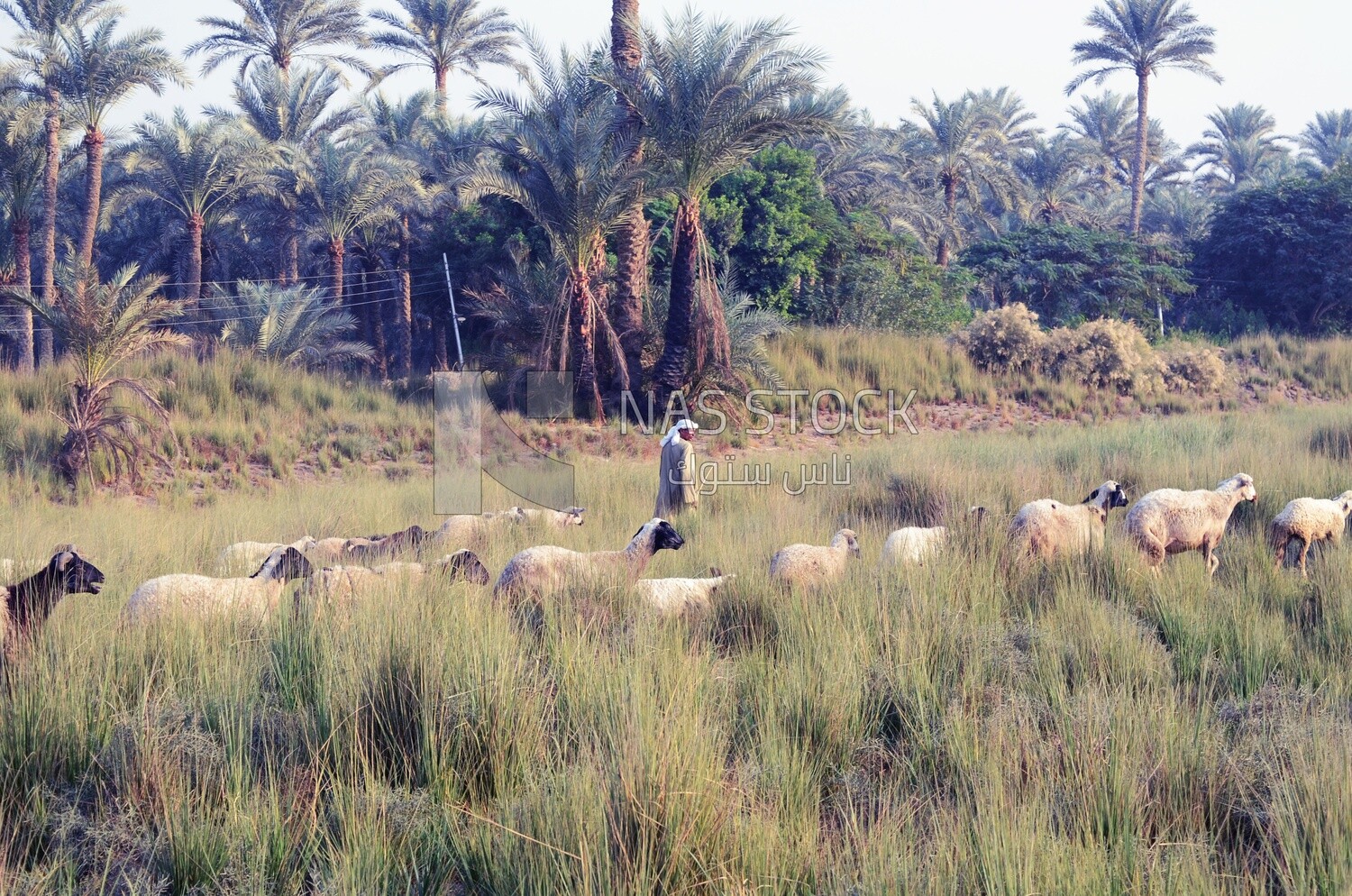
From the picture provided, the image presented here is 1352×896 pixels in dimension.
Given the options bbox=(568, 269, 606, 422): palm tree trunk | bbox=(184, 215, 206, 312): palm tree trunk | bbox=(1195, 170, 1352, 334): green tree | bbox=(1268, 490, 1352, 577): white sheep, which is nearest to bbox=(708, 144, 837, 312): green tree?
bbox=(568, 269, 606, 422): palm tree trunk

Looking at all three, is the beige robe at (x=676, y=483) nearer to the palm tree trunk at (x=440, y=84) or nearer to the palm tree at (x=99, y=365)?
the palm tree at (x=99, y=365)

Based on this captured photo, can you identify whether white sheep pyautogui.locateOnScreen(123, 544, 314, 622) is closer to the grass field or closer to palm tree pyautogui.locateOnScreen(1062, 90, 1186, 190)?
the grass field

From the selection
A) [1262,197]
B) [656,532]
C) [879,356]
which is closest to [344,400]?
[879,356]

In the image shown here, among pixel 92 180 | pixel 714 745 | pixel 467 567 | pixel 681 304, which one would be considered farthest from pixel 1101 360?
pixel 92 180

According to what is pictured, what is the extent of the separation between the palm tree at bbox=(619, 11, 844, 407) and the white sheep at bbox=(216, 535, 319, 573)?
12637mm

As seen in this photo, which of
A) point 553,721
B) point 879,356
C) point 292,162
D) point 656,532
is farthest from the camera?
point 292,162

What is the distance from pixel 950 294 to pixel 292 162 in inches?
810

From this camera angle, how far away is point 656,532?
8.63 metres

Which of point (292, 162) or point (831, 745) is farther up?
point (292, 162)

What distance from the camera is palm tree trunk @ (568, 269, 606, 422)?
21609 mm

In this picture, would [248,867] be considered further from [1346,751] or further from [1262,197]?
[1262,197]

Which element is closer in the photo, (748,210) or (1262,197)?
(748,210)

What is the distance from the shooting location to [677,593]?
24.3ft

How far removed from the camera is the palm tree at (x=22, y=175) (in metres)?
29.7
